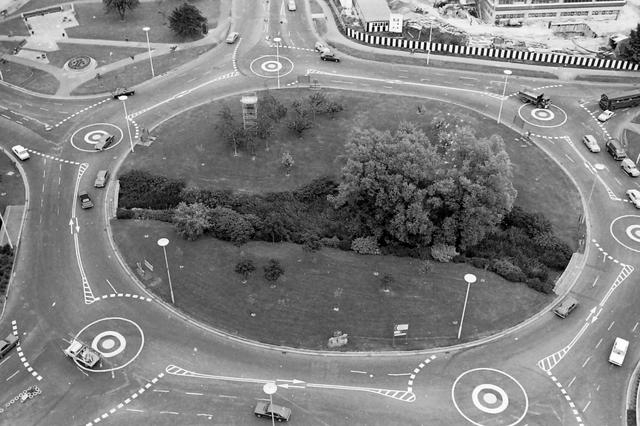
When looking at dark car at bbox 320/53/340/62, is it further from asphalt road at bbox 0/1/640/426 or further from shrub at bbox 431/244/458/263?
shrub at bbox 431/244/458/263

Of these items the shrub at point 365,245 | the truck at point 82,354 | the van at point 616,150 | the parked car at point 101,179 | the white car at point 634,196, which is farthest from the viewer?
the van at point 616,150

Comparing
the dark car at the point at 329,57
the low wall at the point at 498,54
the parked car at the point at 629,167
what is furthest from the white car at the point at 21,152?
the parked car at the point at 629,167

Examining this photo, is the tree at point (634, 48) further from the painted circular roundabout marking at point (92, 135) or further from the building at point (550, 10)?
the painted circular roundabout marking at point (92, 135)

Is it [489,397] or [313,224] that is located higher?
[313,224]

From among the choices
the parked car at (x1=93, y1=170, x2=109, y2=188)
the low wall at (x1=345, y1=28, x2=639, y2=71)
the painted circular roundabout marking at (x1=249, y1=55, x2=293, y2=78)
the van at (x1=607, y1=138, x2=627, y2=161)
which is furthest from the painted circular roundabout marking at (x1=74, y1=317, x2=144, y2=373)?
the low wall at (x1=345, y1=28, x2=639, y2=71)

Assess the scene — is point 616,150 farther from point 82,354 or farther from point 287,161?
point 82,354

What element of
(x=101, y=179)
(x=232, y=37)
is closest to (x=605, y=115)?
(x=232, y=37)
